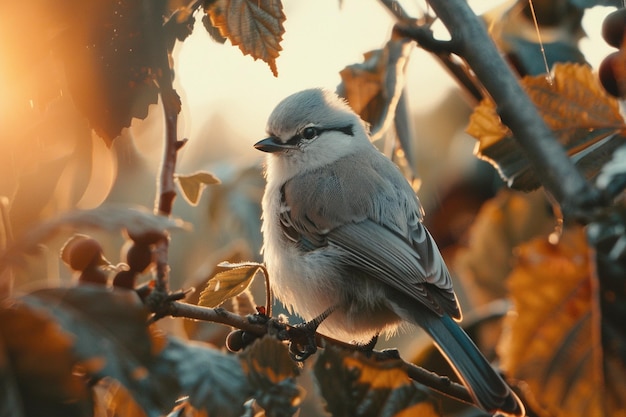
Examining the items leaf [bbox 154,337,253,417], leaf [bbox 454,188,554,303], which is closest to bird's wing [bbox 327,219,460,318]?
leaf [bbox 454,188,554,303]

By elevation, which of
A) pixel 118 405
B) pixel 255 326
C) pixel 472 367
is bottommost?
pixel 472 367

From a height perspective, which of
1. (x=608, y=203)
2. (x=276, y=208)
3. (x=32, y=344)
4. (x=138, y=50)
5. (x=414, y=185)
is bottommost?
(x=276, y=208)

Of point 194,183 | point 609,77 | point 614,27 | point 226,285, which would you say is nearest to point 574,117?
point 609,77

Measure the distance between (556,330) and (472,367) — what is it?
664 millimetres

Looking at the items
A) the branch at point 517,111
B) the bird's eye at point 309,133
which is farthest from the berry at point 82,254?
the bird's eye at point 309,133

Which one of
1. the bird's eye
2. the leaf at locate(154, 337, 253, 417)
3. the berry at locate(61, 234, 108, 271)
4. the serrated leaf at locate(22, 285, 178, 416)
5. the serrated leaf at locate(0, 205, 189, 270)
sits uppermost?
the serrated leaf at locate(0, 205, 189, 270)

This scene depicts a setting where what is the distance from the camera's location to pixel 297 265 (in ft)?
6.88

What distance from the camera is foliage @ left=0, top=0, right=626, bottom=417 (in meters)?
0.67

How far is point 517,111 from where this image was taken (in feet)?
3.10

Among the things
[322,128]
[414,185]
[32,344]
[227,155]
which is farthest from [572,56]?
[227,155]

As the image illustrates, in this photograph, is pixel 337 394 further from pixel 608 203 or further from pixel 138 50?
pixel 138 50

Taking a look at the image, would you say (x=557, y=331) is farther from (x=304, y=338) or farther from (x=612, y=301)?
(x=304, y=338)

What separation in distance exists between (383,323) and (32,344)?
1.45 metres

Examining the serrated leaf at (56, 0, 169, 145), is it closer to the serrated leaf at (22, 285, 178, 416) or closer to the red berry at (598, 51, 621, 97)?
the serrated leaf at (22, 285, 178, 416)
